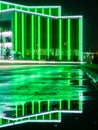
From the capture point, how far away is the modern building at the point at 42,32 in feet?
239

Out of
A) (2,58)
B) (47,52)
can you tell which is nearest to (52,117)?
(2,58)

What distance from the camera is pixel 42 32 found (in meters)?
76.7

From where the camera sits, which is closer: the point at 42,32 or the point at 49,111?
the point at 49,111

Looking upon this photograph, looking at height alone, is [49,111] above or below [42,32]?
below

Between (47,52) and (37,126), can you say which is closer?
(37,126)

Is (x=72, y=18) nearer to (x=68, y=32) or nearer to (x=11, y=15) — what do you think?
(x=68, y=32)

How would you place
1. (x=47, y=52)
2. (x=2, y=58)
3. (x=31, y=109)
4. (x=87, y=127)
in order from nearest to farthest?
(x=87, y=127), (x=31, y=109), (x=2, y=58), (x=47, y=52)

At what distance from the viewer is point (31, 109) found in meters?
9.36

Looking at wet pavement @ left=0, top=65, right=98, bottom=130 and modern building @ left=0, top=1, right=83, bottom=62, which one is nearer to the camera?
wet pavement @ left=0, top=65, right=98, bottom=130

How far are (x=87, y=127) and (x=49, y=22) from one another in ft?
236

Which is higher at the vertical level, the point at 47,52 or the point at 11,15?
the point at 11,15

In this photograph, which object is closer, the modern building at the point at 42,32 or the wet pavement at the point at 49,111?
the wet pavement at the point at 49,111

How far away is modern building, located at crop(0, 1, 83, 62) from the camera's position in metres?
72.8

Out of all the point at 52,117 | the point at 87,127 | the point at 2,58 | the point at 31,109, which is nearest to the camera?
the point at 87,127
